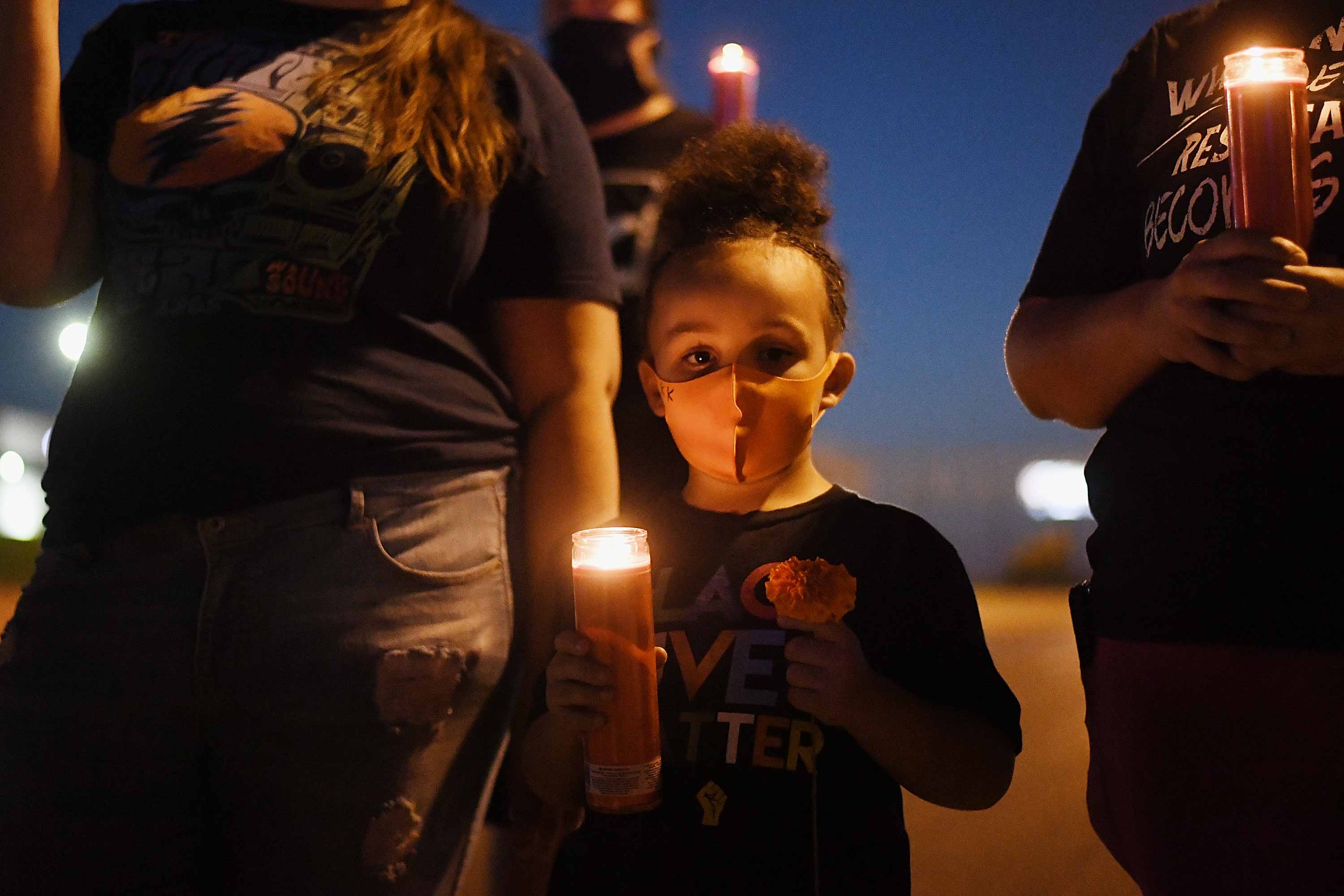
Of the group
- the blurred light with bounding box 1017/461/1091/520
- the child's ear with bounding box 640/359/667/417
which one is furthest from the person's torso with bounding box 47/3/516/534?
the blurred light with bounding box 1017/461/1091/520

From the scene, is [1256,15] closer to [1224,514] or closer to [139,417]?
[1224,514]

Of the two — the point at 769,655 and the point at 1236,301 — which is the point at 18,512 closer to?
the point at 769,655

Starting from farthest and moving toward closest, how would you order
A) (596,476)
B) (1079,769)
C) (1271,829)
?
(1079,769) → (596,476) → (1271,829)

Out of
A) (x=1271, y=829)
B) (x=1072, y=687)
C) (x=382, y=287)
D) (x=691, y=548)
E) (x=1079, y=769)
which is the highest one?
(x=382, y=287)

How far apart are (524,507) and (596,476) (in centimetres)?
12

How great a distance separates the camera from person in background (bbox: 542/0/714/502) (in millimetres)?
1983

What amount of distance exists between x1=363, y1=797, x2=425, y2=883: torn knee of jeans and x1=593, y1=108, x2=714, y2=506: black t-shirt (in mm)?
570

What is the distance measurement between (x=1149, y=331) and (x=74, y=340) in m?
1.65

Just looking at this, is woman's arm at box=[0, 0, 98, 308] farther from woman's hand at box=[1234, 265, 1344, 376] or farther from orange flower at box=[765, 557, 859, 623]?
woman's hand at box=[1234, 265, 1344, 376]

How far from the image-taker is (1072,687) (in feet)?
14.4

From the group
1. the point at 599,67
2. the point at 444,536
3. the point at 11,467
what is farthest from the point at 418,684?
the point at 11,467

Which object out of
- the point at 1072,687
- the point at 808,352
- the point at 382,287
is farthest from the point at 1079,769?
the point at 382,287

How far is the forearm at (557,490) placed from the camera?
145 centimetres

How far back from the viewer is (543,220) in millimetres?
1474
